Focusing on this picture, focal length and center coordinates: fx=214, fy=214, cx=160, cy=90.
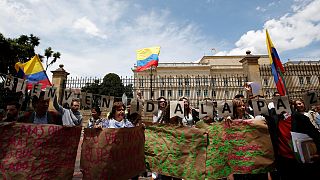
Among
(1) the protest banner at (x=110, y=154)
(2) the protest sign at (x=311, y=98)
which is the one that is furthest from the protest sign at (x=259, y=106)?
(1) the protest banner at (x=110, y=154)

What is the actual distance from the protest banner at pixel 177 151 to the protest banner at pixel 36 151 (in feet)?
4.38

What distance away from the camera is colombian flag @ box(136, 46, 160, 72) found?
10.8 m

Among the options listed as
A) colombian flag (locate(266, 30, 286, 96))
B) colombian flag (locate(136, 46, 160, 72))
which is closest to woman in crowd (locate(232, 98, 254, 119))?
colombian flag (locate(266, 30, 286, 96))

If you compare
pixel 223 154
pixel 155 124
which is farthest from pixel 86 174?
pixel 223 154

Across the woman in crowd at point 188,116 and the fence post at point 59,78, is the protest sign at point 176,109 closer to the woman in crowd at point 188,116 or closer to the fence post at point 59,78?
the woman in crowd at point 188,116

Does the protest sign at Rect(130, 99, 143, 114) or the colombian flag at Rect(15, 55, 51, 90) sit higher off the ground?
the colombian flag at Rect(15, 55, 51, 90)

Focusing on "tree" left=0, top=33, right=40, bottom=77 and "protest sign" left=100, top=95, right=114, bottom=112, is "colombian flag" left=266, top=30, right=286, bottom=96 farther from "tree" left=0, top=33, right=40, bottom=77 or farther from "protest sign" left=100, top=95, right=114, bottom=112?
"tree" left=0, top=33, right=40, bottom=77

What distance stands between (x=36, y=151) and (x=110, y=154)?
1.08m

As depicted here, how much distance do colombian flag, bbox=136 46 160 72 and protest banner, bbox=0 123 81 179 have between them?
761cm

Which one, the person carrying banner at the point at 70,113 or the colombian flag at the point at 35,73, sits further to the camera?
the colombian flag at the point at 35,73

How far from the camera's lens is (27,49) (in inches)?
1003

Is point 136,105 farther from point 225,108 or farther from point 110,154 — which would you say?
point 225,108

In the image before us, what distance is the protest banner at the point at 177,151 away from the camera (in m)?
3.53

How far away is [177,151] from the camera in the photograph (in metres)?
3.69
